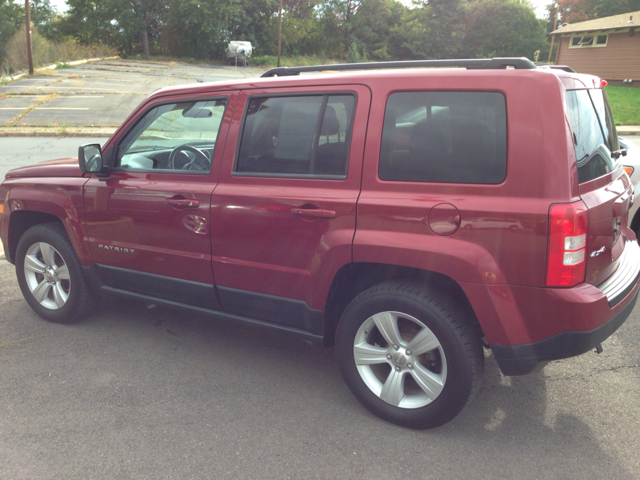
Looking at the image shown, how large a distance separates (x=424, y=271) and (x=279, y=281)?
870 millimetres

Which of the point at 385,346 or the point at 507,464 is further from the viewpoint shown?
the point at 385,346

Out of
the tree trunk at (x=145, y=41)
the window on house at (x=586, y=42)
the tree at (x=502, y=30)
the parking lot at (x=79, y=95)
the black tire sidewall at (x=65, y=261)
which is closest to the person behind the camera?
the black tire sidewall at (x=65, y=261)

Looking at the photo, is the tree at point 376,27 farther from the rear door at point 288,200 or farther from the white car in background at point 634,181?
the rear door at point 288,200

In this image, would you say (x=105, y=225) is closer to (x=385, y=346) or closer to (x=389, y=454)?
(x=385, y=346)

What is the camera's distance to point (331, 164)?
9.87 feet

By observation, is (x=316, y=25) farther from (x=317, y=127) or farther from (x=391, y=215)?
(x=391, y=215)

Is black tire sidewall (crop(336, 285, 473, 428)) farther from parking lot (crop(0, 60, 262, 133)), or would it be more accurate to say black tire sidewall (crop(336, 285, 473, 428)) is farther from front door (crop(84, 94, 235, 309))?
parking lot (crop(0, 60, 262, 133))

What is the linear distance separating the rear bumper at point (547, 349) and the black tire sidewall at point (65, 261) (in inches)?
122

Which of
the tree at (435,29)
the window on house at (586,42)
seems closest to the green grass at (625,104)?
the window on house at (586,42)

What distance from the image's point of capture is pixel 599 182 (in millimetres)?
2709

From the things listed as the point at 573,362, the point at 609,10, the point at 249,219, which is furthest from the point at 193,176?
the point at 609,10

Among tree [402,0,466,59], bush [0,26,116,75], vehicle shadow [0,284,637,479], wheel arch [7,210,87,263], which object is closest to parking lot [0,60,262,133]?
bush [0,26,116,75]

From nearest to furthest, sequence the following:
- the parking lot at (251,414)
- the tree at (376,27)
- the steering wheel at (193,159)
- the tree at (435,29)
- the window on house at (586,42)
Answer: the parking lot at (251,414) < the steering wheel at (193,159) < the window on house at (586,42) < the tree at (376,27) < the tree at (435,29)

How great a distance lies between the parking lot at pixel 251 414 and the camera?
8.66ft
